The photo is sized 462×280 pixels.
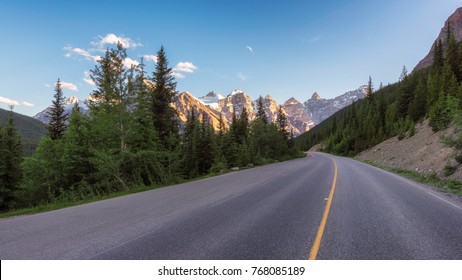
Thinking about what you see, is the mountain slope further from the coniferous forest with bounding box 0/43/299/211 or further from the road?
the coniferous forest with bounding box 0/43/299/211

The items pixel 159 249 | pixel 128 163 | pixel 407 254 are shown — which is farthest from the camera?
pixel 128 163

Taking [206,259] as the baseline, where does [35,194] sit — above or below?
below

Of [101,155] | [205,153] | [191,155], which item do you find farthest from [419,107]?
[101,155]

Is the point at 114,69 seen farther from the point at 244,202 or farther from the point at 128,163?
the point at 244,202

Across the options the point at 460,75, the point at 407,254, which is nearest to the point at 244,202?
the point at 407,254

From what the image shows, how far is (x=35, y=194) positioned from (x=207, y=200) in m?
17.0

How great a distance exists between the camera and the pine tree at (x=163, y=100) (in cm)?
2514

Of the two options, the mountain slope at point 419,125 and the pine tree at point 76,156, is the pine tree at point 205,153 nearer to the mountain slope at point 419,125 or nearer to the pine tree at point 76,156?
the pine tree at point 76,156

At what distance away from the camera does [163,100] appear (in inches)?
1021

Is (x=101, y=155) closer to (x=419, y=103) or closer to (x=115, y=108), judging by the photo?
(x=115, y=108)

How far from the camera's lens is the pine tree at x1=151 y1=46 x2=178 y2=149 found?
25141mm

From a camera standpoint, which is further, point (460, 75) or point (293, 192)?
point (460, 75)

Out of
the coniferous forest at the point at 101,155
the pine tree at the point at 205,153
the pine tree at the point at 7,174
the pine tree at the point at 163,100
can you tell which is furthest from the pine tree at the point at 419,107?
the pine tree at the point at 7,174
